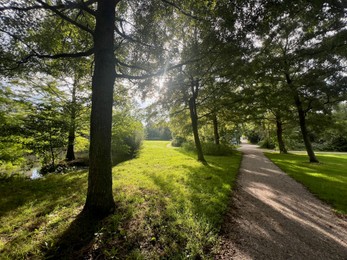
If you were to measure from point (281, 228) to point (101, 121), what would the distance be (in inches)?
176

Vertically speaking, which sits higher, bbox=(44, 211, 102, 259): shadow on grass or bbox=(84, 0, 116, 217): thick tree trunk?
bbox=(84, 0, 116, 217): thick tree trunk

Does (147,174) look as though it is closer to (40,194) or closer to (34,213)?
(40,194)

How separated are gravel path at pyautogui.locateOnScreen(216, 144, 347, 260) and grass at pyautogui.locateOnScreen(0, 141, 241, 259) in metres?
0.37

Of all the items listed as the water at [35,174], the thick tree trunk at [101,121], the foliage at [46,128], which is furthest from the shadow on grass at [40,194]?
the water at [35,174]

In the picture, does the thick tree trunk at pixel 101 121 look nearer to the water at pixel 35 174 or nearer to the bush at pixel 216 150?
the water at pixel 35 174

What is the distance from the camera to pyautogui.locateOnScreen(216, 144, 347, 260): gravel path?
2857mm

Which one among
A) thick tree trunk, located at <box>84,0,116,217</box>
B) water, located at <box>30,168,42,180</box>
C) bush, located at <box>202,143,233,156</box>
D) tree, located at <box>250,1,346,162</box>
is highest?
tree, located at <box>250,1,346,162</box>

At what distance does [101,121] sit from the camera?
3553 millimetres

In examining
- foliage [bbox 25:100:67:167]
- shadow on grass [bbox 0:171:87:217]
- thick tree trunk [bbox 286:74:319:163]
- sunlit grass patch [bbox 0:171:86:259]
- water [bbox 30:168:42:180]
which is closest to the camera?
sunlit grass patch [bbox 0:171:86:259]

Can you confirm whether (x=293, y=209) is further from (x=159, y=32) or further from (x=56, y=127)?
(x=56, y=127)

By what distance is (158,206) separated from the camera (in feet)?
13.7

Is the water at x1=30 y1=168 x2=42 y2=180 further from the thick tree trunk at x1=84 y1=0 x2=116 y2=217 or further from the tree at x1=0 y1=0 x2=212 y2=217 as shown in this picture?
the thick tree trunk at x1=84 y1=0 x2=116 y2=217

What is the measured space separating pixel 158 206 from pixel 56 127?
6.77 metres

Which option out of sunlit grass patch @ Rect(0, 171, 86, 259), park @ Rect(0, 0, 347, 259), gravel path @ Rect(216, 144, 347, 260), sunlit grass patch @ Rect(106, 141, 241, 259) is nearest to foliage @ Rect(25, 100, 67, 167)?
park @ Rect(0, 0, 347, 259)
